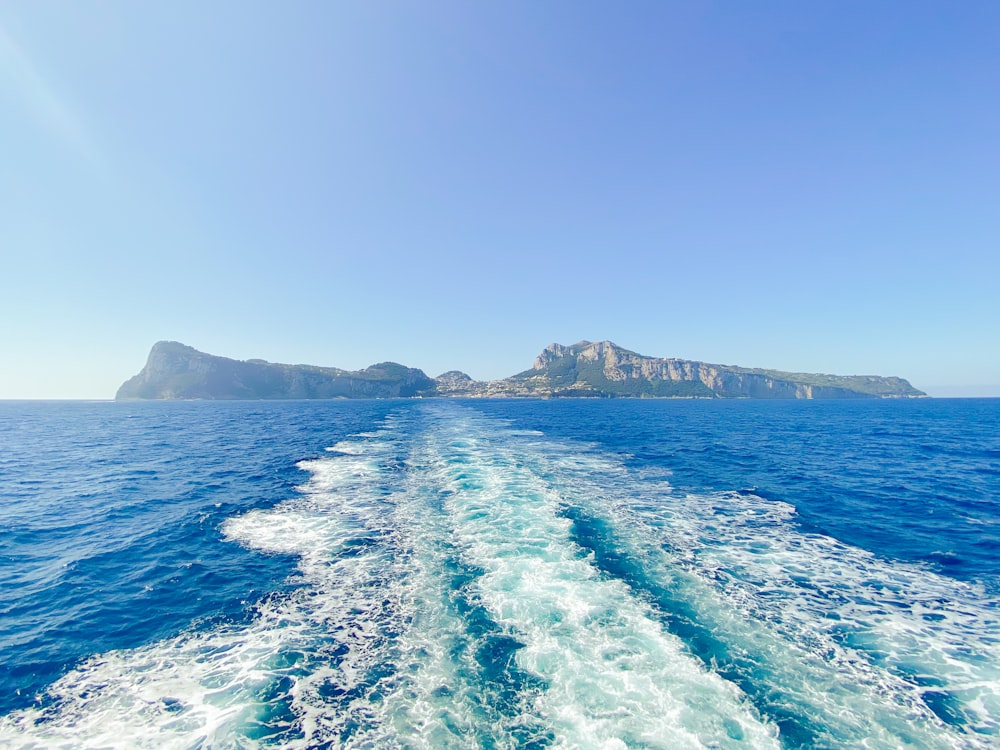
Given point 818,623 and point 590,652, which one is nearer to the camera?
point 590,652

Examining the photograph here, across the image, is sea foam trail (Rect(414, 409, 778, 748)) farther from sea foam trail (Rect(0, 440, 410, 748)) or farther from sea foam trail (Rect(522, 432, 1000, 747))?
sea foam trail (Rect(0, 440, 410, 748))

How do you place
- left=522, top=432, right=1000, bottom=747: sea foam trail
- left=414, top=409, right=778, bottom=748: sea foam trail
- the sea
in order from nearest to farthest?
left=414, top=409, right=778, bottom=748: sea foam trail → the sea → left=522, top=432, right=1000, bottom=747: sea foam trail

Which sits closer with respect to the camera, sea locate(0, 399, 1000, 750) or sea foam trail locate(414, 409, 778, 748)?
sea foam trail locate(414, 409, 778, 748)

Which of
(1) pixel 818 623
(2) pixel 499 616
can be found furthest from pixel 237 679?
(1) pixel 818 623

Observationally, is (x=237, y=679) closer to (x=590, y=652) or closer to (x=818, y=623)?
(x=590, y=652)

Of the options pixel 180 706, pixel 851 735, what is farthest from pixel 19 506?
pixel 851 735

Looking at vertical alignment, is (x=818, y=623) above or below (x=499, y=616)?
below

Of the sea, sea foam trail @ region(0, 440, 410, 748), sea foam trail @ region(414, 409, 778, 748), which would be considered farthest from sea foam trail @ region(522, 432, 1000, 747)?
sea foam trail @ region(0, 440, 410, 748)

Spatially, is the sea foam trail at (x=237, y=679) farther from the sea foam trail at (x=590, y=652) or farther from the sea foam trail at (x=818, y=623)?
the sea foam trail at (x=818, y=623)

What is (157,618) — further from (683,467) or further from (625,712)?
(683,467)
